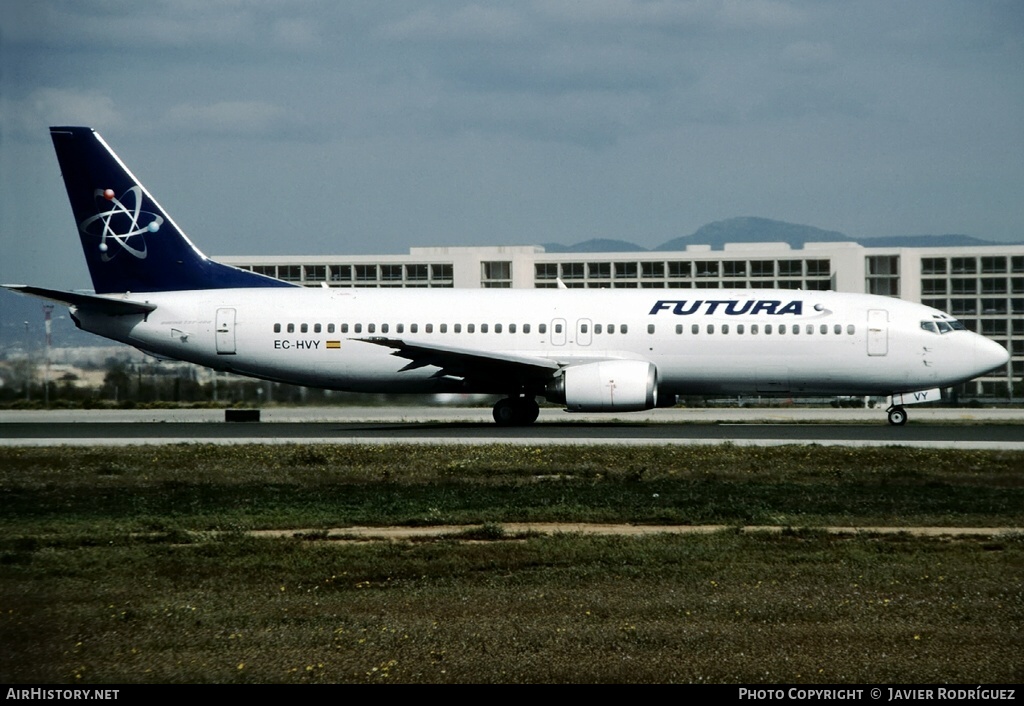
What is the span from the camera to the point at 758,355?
104 ft

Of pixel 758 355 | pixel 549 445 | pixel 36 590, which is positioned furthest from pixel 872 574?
pixel 758 355

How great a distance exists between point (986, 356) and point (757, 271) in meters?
69.1

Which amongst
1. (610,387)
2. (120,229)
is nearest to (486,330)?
(610,387)

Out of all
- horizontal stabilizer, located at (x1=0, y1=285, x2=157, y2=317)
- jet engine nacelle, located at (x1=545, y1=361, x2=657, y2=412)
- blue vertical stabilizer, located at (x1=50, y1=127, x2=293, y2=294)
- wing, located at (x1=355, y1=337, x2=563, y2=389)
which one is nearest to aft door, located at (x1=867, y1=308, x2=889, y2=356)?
jet engine nacelle, located at (x1=545, y1=361, x2=657, y2=412)

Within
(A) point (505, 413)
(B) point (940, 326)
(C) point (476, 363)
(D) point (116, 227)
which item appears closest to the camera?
(C) point (476, 363)

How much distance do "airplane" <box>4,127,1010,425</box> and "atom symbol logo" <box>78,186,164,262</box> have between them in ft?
0.14

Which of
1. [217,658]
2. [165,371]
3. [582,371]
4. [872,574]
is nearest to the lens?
[217,658]

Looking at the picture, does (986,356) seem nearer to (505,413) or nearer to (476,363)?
(505,413)

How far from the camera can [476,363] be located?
30828mm

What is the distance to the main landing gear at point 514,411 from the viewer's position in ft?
106

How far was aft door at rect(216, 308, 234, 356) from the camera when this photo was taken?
1288 inches

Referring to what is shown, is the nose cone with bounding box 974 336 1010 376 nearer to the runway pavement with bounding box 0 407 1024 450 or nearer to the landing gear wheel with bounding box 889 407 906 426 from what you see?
the runway pavement with bounding box 0 407 1024 450

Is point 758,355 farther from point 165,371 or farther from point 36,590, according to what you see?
point 36,590
